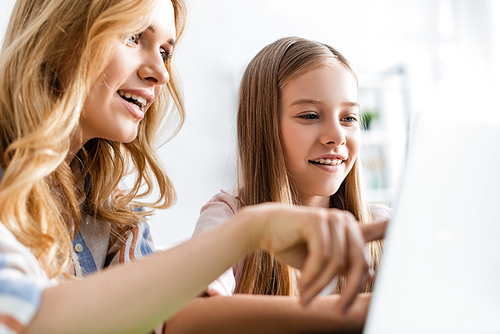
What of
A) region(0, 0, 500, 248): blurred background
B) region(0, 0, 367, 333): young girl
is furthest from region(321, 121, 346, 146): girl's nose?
region(0, 0, 500, 248): blurred background

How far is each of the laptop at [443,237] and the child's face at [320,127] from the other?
67 cm

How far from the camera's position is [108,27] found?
761mm

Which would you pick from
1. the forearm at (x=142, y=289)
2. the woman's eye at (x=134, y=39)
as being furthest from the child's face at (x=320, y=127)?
the forearm at (x=142, y=289)

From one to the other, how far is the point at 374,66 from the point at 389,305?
→ 3.74 meters

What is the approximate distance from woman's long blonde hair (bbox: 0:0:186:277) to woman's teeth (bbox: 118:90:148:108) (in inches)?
3.7

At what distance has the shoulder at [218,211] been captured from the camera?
973 millimetres

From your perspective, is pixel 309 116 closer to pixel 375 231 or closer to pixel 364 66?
pixel 375 231

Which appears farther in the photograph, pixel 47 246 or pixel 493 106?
pixel 493 106

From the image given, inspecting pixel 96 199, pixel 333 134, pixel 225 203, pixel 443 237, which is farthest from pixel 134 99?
pixel 443 237

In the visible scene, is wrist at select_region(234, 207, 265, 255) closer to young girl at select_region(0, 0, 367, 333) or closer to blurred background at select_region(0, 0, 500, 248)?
young girl at select_region(0, 0, 367, 333)

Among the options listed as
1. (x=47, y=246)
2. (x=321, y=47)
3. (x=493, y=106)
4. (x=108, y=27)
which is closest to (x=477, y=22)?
(x=493, y=106)

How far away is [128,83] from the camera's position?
0.84 metres

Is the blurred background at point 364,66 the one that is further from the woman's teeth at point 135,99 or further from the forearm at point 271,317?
the forearm at point 271,317

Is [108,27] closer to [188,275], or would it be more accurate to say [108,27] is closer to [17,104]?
[17,104]
